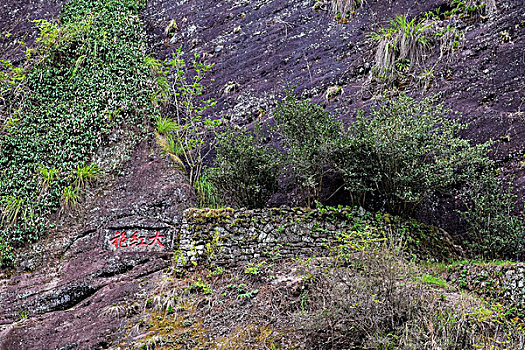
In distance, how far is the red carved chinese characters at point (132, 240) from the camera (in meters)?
7.31

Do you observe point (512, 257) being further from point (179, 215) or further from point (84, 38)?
point (84, 38)

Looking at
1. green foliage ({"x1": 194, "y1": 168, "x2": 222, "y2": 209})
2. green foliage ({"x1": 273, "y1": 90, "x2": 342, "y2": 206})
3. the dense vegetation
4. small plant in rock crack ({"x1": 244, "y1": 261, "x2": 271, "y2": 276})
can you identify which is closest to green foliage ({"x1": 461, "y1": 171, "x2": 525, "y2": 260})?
the dense vegetation

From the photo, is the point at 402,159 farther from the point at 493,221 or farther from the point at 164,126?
the point at 164,126

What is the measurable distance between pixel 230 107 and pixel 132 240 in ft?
13.0

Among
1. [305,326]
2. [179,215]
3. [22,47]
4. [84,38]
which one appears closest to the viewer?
[305,326]

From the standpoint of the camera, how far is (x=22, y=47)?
12273 mm

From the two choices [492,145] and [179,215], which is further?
[179,215]

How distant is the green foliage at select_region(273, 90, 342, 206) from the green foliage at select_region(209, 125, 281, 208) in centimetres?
40

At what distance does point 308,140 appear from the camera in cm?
703

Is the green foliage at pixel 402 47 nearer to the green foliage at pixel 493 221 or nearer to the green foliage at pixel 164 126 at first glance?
the green foliage at pixel 493 221

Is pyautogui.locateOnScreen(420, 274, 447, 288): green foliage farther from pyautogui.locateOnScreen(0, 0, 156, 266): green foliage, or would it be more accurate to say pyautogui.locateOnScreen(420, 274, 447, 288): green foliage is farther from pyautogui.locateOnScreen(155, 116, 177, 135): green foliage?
pyautogui.locateOnScreen(0, 0, 156, 266): green foliage

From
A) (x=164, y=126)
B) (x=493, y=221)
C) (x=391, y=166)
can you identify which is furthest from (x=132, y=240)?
(x=493, y=221)

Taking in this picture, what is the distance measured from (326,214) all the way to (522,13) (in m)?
5.34

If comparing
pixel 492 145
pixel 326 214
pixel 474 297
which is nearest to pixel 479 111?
pixel 492 145
